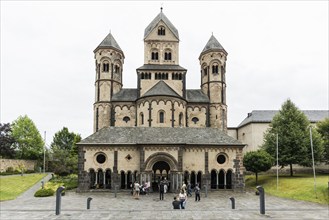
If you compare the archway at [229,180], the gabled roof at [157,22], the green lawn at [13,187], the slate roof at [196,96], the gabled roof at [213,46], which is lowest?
the green lawn at [13,187]

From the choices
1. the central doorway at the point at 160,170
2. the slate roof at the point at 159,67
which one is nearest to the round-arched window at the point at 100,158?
the central doorway at the point at 160,170

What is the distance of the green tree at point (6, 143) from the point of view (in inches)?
2462

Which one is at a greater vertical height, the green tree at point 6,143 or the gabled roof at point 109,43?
the gabled roof at point 109,43

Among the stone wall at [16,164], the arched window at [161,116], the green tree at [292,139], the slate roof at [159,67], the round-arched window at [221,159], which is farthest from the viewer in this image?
the slate roof at [159,67]

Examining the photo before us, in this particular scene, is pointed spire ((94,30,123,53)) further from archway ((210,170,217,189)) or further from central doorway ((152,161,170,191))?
archway ((210,170,217,189))

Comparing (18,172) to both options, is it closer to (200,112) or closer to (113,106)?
(113,106)

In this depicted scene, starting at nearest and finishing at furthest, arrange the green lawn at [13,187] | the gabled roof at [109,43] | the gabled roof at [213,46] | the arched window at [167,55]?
the green lawn at [13,187], the gabled roof at [109,43], the gabled roof at [213,46], the arched window at [167,55]

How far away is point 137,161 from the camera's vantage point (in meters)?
37.9

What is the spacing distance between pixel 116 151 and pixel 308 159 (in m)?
29.5

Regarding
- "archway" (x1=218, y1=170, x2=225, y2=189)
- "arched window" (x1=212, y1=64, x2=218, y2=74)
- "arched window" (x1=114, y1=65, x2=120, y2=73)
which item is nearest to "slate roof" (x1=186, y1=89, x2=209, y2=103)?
"arched window" (x1=212, y1=64, x2=218, y2=74)

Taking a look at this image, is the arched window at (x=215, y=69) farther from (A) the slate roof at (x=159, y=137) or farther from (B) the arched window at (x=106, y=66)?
(B) the arched window at (x=106, y=66)

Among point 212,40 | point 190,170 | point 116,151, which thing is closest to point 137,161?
point 116,151

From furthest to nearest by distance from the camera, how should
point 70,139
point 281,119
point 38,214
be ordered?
point 70,139, point 281,119, point 38,214

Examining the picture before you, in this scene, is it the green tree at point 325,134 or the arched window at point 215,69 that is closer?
the green tree at point 325,134
